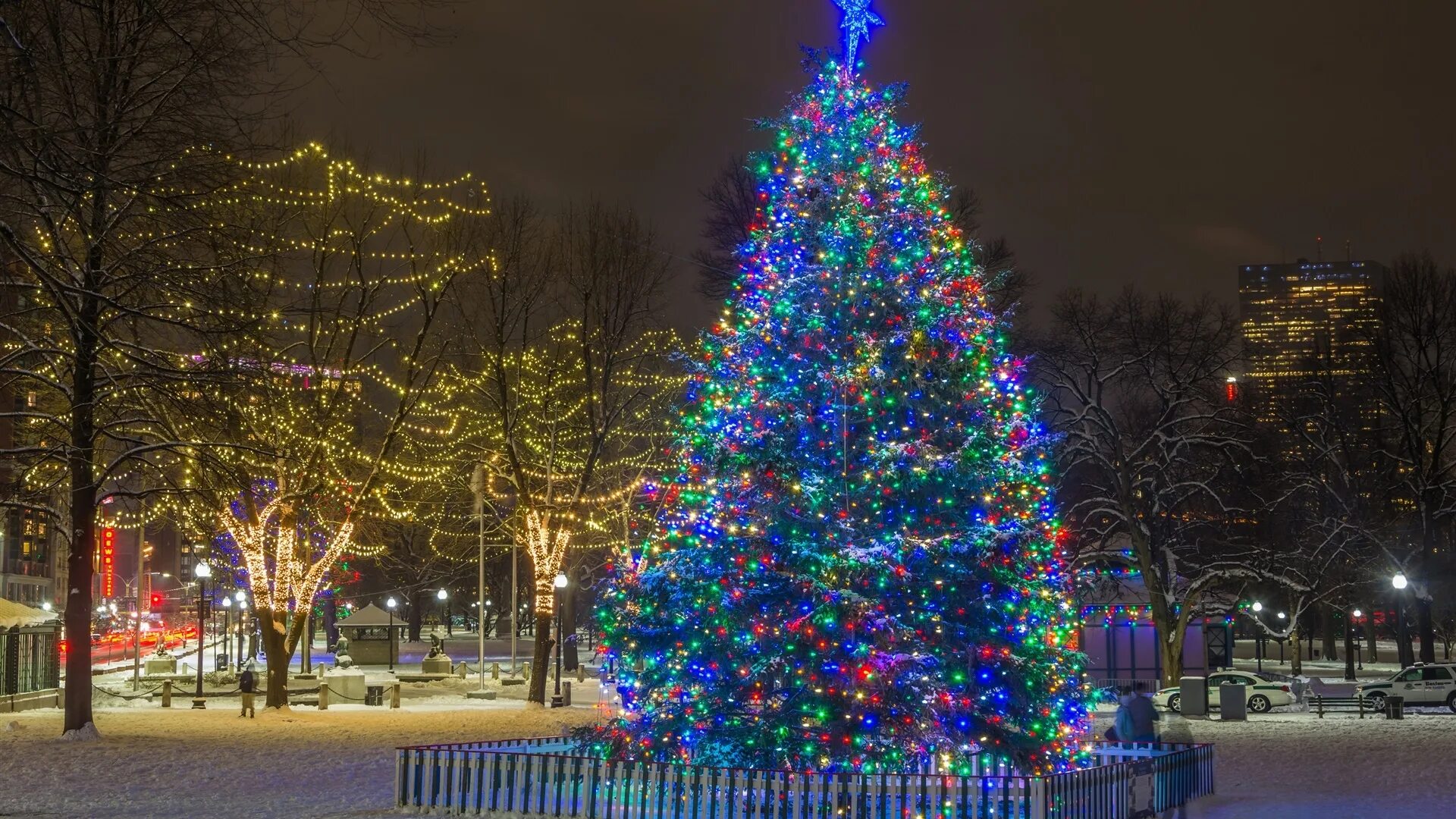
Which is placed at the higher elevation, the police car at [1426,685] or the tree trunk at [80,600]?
the tree trunk at [80,600]

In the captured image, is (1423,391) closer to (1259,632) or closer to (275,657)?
(1259,632)

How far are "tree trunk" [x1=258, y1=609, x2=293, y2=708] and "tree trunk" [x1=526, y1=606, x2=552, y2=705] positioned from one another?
600 cm

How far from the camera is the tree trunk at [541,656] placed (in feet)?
119

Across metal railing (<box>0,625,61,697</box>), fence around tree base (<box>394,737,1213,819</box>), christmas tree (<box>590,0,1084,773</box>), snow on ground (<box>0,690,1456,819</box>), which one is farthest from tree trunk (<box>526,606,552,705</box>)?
christmas tree (<box>590,0,1084,773</box>)

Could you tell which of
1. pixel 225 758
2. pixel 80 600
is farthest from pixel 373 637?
pixel 225 758

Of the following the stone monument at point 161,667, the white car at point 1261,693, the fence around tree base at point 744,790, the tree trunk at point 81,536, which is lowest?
the stone monument at point 161,667

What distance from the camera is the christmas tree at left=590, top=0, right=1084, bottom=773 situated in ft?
52.0

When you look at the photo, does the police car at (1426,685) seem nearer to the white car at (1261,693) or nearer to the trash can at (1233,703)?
the white car at (1261,693)

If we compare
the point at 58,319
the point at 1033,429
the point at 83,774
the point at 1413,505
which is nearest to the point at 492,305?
the point at 58,319

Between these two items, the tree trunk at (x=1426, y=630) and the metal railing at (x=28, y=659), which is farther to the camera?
the tree trunk at (x=1426, y=630)

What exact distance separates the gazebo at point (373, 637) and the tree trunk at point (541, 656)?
18.8m

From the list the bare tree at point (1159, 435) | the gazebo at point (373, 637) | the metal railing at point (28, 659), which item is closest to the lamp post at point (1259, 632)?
the bare tree at point (1159, 435)

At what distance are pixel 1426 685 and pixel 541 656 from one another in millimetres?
24049

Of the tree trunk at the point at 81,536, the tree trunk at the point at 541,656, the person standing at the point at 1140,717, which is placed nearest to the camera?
the person standing at the point at 1140,717
